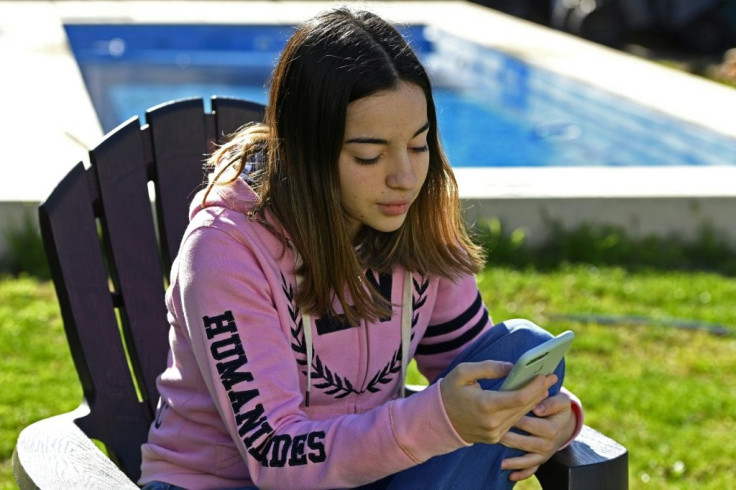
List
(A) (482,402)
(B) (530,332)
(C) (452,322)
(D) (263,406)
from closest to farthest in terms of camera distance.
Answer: (A) (482,402) → (D) (263,406) → (B) (530,332) → (C) (452,322)

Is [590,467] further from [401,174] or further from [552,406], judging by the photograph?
[401,174]

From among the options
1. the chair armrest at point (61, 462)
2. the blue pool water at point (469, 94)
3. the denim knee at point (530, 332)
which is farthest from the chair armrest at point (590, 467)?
the blue pool water at point (469, 94)

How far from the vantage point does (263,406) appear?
2072 millimetres

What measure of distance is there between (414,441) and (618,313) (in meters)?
2.67

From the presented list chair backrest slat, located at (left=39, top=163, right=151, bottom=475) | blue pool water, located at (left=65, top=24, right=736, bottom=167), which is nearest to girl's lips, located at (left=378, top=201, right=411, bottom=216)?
chair backrest slat, located at (left=39, top=163, right=151, bottom=475)

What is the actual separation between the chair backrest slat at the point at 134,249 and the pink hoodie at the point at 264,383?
439mm

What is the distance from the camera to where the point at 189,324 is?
211 cm

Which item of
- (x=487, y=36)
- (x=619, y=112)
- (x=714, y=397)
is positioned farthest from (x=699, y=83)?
(x=714, y=397)

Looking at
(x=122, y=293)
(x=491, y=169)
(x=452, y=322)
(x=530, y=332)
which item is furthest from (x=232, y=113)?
(x=491, y=169)

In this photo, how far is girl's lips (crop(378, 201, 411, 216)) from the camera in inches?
85.6

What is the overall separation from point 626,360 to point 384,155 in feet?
7.52

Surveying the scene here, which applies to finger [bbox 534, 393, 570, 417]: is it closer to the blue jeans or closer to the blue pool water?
the blue jeans

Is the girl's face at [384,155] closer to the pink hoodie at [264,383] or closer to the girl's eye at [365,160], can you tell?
the girl's eye at [365,160]

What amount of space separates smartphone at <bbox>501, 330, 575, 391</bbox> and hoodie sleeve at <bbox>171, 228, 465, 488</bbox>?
146 mm
